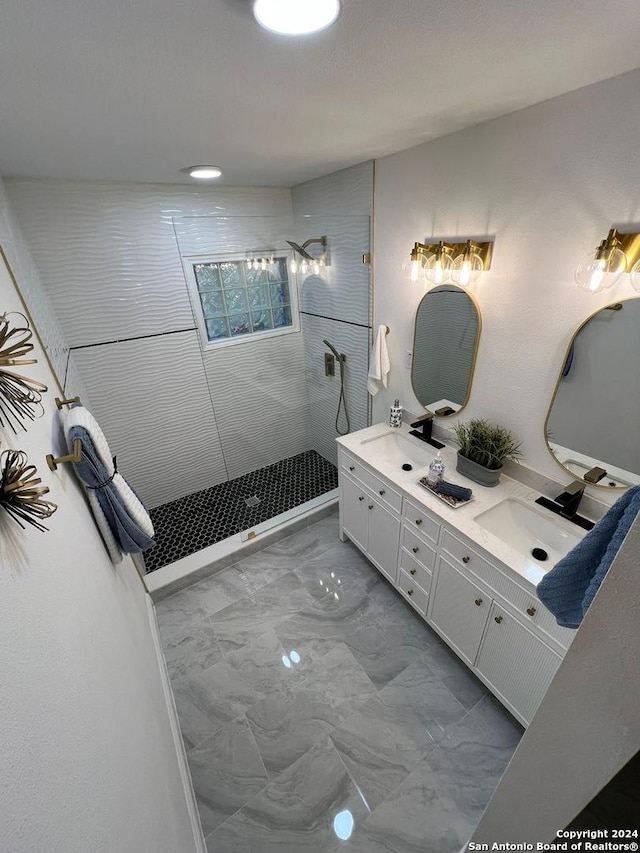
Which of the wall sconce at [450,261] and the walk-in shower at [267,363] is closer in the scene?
the wall sconce at [450,261]

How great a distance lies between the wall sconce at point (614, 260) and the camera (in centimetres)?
118

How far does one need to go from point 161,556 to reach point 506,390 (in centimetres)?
253

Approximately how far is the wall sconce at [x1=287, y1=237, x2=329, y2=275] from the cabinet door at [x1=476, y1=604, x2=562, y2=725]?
2562mm

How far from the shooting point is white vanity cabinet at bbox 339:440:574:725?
1425mm

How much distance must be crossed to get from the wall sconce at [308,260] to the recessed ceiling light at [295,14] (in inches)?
80.0

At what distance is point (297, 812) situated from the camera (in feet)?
4.82

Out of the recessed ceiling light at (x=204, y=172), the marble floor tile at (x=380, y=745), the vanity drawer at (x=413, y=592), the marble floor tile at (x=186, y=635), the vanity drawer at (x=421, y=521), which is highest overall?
the recessed ceiling light at (x=204, y=172)

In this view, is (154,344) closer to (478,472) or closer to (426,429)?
(426,429)

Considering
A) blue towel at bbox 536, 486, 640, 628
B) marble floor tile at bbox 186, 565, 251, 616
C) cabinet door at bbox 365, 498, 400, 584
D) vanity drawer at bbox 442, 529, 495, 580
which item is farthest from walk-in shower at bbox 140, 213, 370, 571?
blue towel at bbox 536, 486, 640, 628

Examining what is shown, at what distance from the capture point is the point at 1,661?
487mm

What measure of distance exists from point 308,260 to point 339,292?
1.58 feet

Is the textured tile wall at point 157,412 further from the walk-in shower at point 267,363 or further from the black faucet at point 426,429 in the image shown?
the black faucet at point 426,429

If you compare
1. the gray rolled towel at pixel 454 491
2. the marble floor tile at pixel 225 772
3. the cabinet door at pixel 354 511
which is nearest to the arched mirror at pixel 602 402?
the gray rolled towel at pixel 454 491

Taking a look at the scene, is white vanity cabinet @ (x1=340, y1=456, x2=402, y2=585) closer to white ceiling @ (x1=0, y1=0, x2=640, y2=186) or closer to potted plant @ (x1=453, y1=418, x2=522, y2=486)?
potted plant @ (x1=453, y1=418, x2=522, y2=486)
